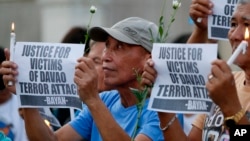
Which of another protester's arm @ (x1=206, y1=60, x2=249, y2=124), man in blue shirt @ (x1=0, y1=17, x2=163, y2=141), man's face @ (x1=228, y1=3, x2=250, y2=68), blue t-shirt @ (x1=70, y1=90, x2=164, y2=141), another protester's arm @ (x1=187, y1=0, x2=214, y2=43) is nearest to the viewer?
another protester's arm @ (x1=206, y1=60, x2=249, y2=124)

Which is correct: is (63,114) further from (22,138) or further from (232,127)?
(232,127)

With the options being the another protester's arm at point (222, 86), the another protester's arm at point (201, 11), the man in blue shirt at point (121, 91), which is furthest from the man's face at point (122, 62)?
the another protester's arm at point (222, 86)

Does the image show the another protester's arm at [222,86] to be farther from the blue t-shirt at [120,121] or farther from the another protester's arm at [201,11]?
the blue t-shirt at [120,121]

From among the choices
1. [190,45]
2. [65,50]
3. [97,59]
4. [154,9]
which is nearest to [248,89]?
[190,45]

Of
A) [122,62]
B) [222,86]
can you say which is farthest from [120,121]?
[222,86]

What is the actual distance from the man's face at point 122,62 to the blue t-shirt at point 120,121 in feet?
0.53

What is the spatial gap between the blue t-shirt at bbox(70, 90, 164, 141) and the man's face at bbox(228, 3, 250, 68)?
2.73ft

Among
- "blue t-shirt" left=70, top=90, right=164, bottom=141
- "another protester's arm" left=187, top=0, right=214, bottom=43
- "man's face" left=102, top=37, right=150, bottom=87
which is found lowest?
"blue t-shirt" left=70, top=90, right=164, bottom=141

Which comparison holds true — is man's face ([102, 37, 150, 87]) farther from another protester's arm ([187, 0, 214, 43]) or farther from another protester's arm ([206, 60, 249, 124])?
another protester's arm ([206, 60, 249, 124])

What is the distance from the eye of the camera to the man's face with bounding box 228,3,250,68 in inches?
232

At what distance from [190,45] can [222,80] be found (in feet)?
1.57

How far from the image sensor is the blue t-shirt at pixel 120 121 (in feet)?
21.6

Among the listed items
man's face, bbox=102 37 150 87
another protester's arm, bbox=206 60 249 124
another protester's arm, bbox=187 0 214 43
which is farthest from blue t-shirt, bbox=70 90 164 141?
another protester's arm, bbox=206 60 249 124

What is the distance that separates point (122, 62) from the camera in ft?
22.7
